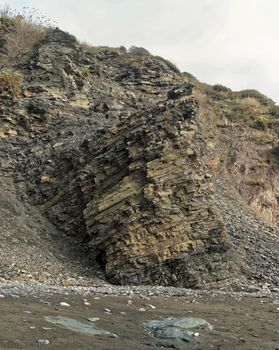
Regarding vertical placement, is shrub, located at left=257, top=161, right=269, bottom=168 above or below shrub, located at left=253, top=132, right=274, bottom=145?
below

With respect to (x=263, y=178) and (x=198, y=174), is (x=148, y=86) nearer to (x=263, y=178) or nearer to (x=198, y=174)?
(x=263, y=178)

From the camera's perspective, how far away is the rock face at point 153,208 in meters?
18.3

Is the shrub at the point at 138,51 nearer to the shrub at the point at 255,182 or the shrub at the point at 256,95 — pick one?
the shrub at the point at 256,95

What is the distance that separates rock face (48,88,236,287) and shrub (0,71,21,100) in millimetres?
8624

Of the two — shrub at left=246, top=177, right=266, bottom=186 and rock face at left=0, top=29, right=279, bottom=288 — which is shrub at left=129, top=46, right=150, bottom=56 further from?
shrub at left=246, top=177, right=266, bottom=186

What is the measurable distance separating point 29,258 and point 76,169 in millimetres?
6420

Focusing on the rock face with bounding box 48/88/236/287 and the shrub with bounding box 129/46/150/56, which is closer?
the rock face with bounding box 48/88/236/287

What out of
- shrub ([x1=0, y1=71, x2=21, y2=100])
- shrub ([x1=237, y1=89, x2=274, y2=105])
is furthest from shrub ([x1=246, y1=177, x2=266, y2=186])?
shrub ([x1=237, y1=89, x2=274, y2=105])

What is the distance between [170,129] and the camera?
20.9 metres

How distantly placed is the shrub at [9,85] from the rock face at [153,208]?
340 inches

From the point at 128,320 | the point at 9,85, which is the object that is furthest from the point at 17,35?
the point at 128,320

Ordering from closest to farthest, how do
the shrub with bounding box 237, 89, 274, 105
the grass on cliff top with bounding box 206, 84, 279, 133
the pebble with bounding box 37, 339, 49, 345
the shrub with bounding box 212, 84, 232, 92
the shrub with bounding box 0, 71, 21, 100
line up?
the pebble with bounding box 37, 339, 49, 345 < the shrub with bounding box 0, 71, 21, 100 < the grass on cliff top with bounding box 206, 84, 279, 133 < the shrub with bounding box 237, 89, 274, 105 < the shrub with bounding box 212, 84, 232, 92

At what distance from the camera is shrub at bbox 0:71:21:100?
27438 millimetres

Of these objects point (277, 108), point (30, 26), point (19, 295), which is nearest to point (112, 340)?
point (19, 295)
